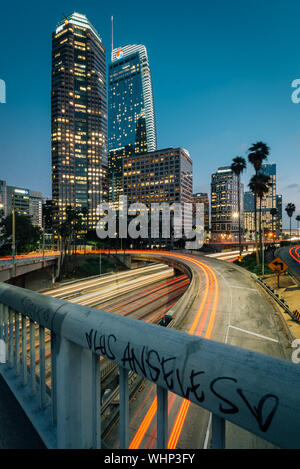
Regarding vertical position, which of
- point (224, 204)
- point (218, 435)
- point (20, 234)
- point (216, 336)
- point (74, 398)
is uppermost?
point (224, 204)

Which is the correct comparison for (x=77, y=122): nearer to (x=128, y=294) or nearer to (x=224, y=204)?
(x=224, y=204)

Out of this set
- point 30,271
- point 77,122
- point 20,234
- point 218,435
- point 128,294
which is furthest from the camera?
point 77,122

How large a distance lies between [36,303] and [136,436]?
8.37 metres

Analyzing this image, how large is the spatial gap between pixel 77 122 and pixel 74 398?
192431mm

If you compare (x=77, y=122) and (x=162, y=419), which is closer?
(x=162, y=419)

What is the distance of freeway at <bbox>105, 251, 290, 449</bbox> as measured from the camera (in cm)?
725

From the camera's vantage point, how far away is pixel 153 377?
4.43 feet

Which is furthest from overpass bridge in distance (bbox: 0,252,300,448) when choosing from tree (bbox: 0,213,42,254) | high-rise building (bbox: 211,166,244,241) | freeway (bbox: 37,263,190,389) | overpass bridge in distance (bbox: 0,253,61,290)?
high-rise building (bbox: 211,166,244,241)

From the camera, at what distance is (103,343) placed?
63.5 inches

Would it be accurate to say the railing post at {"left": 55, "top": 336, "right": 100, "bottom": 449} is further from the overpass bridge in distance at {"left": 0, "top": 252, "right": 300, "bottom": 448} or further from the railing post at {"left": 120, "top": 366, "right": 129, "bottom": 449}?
the railing post at {"left": 120, "top": 366, "right": 129, "bottom": 449}

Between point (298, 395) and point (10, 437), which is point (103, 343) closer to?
point (298, 395)

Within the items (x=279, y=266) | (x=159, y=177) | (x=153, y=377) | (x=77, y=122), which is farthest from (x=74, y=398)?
(x=77, y=122)

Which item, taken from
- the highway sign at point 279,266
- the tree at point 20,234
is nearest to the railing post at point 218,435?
the highway sign at point 279,266
